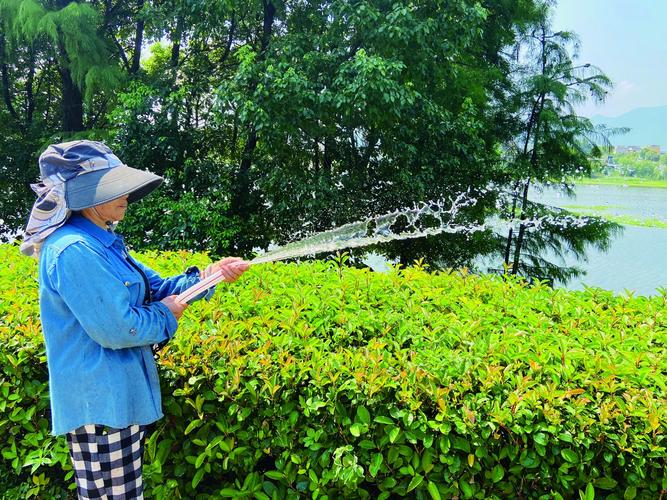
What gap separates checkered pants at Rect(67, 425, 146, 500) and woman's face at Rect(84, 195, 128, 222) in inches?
22.2

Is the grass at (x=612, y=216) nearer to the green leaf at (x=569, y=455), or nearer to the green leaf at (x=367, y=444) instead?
the green leaf at (x=569, y=455)

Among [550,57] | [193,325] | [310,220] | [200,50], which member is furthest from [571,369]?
[550,57]

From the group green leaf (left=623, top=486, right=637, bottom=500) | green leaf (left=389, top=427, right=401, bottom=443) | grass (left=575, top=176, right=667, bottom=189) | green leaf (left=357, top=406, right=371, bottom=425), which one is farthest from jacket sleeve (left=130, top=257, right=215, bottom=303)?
grass (left=575, top=176, right=667, bottom=189)

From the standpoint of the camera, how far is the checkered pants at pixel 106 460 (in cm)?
144

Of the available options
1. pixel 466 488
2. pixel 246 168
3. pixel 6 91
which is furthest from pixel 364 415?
pixel 6 91

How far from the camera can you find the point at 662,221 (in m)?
8.19

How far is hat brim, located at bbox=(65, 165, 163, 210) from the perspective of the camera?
1354 millimetres

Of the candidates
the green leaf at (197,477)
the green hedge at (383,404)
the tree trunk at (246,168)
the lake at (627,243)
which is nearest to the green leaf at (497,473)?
the green hedge at (383,404)

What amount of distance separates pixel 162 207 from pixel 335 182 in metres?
2.11

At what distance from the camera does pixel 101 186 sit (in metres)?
1.37

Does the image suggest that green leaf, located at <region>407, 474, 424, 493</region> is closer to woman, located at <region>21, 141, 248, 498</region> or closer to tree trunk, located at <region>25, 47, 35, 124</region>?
woman, located at <region>21, 141, 248, 498</region>

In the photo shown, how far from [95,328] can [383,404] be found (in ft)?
2.74

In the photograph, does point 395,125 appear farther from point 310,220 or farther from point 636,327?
point 636,327

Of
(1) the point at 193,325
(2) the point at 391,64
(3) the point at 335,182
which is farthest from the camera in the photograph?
(3) the point at 335,182
